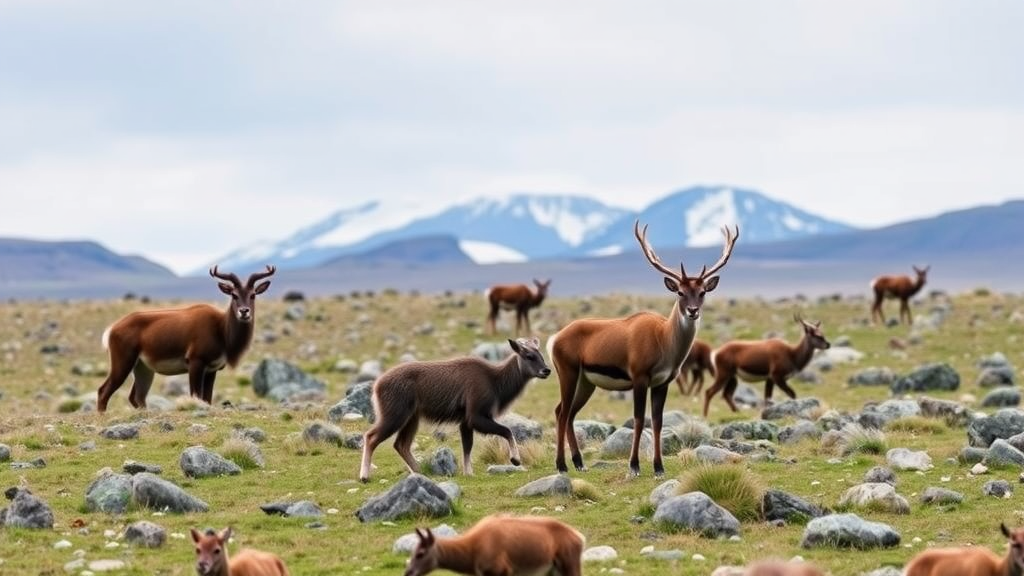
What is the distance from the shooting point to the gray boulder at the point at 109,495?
1549 cm

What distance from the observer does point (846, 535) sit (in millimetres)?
13969

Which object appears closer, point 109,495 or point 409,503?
point 409,503

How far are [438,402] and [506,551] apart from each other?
263 inches

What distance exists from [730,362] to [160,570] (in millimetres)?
19538

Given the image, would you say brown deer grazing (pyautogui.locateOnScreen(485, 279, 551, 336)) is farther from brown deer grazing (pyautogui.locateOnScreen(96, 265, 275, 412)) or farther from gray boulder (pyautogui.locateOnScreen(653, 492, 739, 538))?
gray boulder (pyautogui.locateOnScreen(653, 492, 739, 538))

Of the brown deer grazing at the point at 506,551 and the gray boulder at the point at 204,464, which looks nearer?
the brown deer grazing at the point at 506,551

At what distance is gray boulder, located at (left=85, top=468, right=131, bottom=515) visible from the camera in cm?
1549

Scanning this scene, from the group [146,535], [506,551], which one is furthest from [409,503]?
[506,551]

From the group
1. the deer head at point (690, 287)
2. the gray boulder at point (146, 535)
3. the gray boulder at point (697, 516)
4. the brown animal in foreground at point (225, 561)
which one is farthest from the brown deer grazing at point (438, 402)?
the brown animal in foreground at point (225, 561)

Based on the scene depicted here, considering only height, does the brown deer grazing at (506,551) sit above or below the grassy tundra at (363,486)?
above

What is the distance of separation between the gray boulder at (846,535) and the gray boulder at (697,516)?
82 centimetres

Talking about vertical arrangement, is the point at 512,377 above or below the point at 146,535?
above

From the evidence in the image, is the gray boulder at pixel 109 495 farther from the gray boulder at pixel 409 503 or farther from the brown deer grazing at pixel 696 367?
the brown deer grazing at pixel 696 367

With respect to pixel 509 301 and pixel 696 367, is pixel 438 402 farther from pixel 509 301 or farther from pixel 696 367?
pixel 509 301
